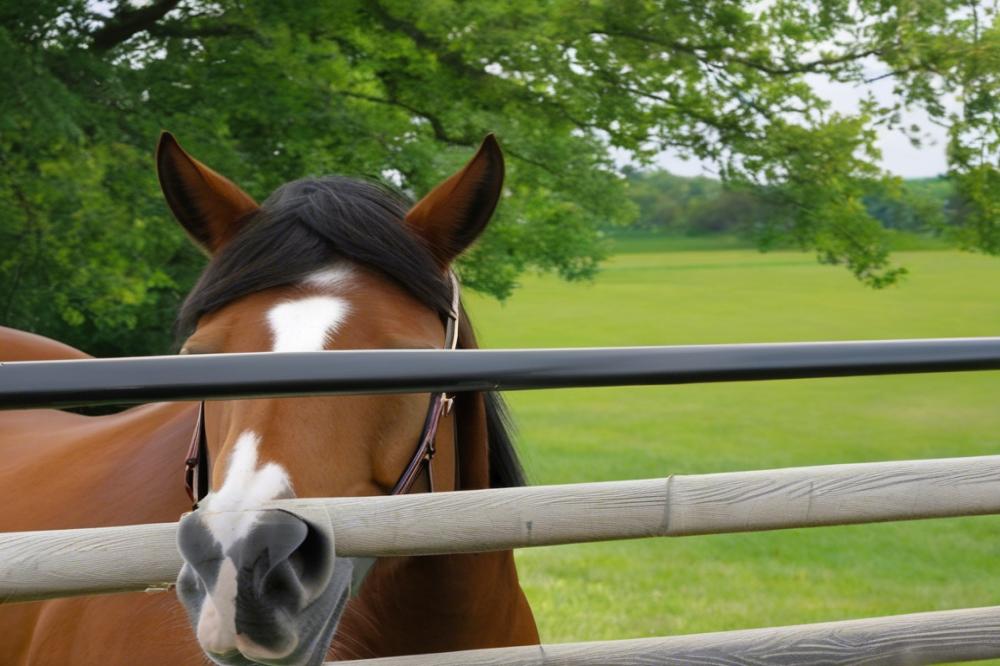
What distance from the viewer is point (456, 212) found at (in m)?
2.27

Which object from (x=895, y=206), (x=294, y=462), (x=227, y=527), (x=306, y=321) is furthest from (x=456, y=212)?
(x=895, y=206)

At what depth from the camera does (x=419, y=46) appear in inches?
348

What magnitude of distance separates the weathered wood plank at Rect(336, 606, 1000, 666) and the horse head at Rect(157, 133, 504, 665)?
0.31 meters

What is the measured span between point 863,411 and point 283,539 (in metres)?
19.6

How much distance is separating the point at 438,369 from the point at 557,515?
336mm

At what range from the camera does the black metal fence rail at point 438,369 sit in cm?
140

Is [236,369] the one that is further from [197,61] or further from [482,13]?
[197,61]

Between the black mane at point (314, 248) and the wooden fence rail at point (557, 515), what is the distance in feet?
1.96

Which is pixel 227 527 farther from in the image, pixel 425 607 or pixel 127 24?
pixel 127 24

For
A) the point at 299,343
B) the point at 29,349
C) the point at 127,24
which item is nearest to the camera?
the point at 299,343

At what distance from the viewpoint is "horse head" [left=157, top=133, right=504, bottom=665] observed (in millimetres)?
1464

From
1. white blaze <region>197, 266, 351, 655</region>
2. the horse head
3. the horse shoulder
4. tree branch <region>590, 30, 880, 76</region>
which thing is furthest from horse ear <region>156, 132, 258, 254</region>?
tree branch <region>590, 30, 880, 76</region>

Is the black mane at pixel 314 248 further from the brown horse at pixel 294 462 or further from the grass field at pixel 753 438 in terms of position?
the grass field at pixel 753 438

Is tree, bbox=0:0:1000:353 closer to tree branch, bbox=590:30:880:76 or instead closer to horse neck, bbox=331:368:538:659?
tree branch, bbox=590:30:880:76
